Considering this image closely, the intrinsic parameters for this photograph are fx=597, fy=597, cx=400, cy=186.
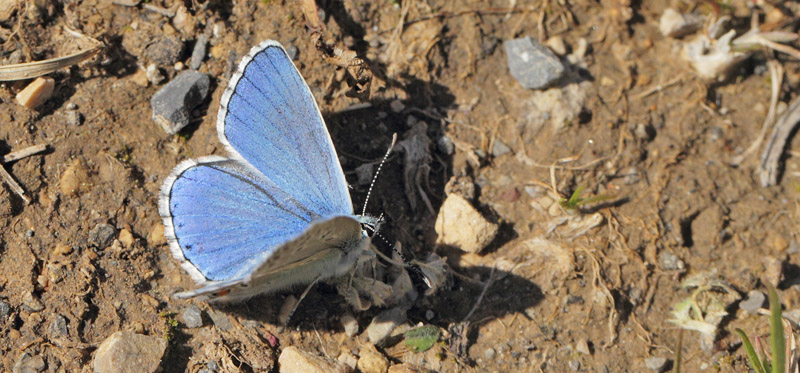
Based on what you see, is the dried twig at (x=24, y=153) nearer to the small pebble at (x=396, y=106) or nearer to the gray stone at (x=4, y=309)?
the gray stone at (x=4, y=309)

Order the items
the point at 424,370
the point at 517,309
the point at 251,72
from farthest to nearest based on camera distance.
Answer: the point at 517,309, the point at 424,370, the point at 251,72

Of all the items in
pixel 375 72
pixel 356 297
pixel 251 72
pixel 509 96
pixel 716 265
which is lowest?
pixel 716 265

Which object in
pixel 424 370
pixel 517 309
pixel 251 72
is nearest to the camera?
pixel 251 72

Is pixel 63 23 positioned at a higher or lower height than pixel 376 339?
higher

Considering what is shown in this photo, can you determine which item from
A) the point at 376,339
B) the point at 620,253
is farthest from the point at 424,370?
the point at 620,253

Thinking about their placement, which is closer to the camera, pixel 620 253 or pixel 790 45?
pixel 620 253

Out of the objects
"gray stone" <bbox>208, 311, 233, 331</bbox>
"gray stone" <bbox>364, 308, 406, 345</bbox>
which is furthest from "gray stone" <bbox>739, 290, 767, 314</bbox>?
"gray stone" <bbox>208, 311, 233, 331</bbox>

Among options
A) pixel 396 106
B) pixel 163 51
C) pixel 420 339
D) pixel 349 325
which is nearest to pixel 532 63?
pixel 396 106

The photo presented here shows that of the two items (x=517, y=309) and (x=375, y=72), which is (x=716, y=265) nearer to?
(x=517, y=309)
